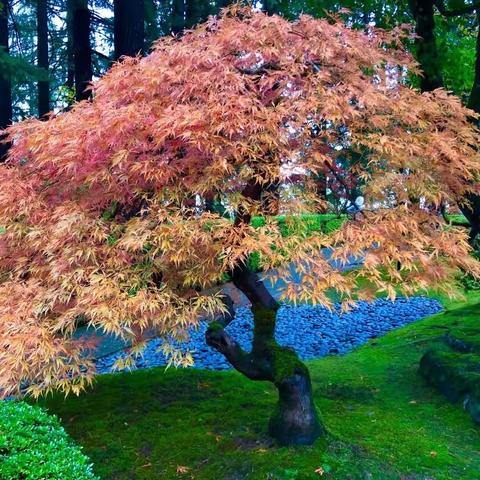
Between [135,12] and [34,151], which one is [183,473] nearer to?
[34,151]

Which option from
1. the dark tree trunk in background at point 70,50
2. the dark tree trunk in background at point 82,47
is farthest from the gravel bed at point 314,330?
the dark tree trunk in background at point 70,50

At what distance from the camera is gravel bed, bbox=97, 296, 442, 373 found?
20.4 feet

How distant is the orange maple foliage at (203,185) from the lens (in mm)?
2389

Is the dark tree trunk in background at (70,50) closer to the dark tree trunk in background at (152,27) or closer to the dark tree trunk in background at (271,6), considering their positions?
the dark tree trunk in background at (152,27)

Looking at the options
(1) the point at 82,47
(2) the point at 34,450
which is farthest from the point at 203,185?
(1) the point at 82,47

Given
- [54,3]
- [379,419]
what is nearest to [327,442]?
[379,419]

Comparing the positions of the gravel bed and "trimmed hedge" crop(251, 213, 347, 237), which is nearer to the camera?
"trimmed hedge" crop(251, 213, 347, 237)

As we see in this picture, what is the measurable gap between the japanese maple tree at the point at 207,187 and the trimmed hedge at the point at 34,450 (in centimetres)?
15

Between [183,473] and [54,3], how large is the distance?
46.1 feet

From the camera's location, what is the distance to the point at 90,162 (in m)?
2.60

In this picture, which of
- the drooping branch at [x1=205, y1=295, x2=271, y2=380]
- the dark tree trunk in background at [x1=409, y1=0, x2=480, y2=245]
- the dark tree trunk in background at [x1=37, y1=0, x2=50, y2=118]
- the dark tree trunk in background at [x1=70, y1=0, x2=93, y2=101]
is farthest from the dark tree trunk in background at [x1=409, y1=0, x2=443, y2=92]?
the dark tree trunk in background at [x1=37, y1=0, x2=50, y2=118]

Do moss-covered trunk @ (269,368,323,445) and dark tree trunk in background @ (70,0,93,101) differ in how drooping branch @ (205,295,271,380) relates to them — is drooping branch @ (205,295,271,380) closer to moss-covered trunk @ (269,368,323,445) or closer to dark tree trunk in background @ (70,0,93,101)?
moss-covered trunk @ (269,368,323,445)

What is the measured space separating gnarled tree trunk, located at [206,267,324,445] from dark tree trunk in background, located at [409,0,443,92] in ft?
8.45

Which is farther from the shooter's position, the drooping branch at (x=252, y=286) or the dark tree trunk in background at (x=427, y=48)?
the dark tree trunk in background at (x=427, y=48)
